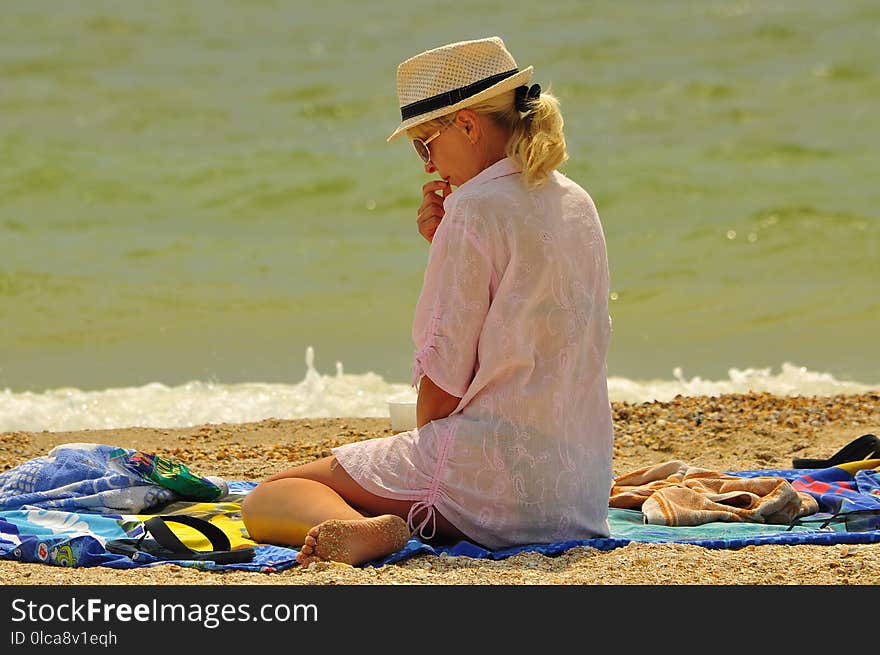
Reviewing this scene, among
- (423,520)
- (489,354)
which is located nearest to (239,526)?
(423,520)

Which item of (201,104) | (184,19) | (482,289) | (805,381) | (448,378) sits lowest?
(805,381)

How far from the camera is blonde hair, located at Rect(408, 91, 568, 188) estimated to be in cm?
348

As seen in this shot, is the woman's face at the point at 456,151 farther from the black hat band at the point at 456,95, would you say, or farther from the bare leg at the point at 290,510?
the bare leg at the point at 290,510

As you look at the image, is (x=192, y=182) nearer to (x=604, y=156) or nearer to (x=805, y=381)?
(x=604, y=156)

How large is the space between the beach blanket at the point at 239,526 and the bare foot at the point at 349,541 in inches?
1.9

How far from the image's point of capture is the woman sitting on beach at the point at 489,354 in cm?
347

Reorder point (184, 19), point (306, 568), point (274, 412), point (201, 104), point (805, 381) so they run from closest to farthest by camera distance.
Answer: point (306, 568) → point (274, 412) → point (805, 381) → point (201, 104) → point (184, 19)

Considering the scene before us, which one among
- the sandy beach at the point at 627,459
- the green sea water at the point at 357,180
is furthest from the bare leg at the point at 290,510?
the green sea water at the point at 357,180

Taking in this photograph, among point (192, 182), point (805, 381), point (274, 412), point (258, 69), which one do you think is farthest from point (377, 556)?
point (258, 69)

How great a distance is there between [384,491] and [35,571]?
38.4 inches

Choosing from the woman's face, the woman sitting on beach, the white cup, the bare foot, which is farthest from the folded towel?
the woman's face

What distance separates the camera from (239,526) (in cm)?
408

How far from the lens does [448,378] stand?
351 cm

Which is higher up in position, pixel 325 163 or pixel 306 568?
pixel 325 163
